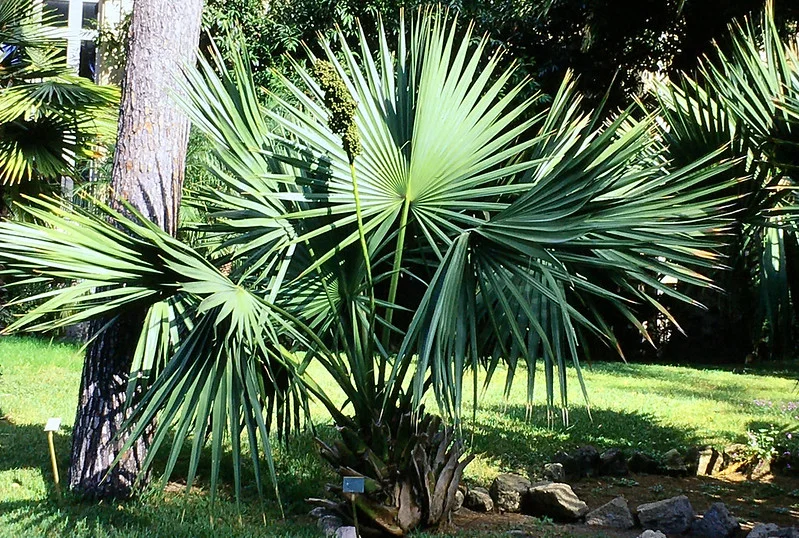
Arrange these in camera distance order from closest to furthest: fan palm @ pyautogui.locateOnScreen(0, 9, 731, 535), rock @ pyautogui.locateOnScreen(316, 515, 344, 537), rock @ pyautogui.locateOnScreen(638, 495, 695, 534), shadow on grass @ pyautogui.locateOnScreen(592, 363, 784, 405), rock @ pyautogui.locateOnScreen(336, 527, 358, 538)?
fan palm @ pyautogui.locateOnScreen(0, 9, 731, 535) < rock @ pyautogui.locateOnScreen(336, 527, 358, 538) < rock @ pyautogui.locateOnScreen(316, 515, 344, 537) < rock @ pyautogui.locateOnScreen(638, 495, 695, 534) < shadow on grass @ pyautogui.locateOnScreen(592, 363, 784, 405)

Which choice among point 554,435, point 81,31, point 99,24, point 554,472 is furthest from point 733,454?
point 81,31

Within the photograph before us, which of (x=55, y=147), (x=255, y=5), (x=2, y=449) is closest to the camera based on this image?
(x=2, y=449)

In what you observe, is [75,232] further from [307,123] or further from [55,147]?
[55,147]

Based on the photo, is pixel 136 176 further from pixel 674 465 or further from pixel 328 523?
pixel 674 465

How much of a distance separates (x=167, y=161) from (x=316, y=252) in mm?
1419

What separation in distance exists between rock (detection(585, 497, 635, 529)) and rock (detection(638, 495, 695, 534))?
0.29 ft

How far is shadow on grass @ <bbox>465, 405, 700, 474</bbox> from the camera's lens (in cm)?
723

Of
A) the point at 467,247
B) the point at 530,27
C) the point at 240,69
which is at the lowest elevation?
the point at 467,247

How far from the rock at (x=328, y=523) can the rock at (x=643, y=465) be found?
9.87 ft

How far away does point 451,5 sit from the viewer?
13.1 meters

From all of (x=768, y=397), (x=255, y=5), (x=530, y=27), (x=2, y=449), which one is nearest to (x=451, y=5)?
(x=530, y=27)

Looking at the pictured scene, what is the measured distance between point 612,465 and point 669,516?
60.0 inches

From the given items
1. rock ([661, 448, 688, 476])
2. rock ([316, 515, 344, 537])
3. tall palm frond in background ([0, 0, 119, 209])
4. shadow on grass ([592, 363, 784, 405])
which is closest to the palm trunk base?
rock ([316, 515, 344, 537])

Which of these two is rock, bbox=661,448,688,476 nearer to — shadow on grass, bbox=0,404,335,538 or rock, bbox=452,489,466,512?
rock, bbox=452,489,466,512
